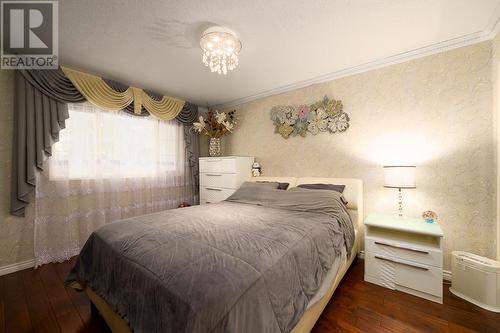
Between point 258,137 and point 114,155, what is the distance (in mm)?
2144

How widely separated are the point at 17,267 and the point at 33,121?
157 cm

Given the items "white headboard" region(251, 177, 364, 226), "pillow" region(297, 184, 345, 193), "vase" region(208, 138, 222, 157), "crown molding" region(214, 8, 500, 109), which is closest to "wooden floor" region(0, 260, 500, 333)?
"white headboard" region(251, 177, 364, 226)

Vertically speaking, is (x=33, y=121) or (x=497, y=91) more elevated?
(x=497, y=91)

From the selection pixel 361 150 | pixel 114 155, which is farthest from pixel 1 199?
pixel 361 150

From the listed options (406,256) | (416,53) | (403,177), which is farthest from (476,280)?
(416,53)

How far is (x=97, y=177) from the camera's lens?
2.58 meters

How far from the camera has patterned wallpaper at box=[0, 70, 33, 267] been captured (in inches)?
80.4

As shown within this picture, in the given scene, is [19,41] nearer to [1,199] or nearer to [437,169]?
[1,199]

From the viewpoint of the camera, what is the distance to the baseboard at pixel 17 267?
2020mm

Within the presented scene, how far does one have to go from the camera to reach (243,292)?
0.80 metres

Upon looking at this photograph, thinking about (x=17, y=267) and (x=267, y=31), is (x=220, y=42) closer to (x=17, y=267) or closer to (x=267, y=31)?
(x=267, y=31)

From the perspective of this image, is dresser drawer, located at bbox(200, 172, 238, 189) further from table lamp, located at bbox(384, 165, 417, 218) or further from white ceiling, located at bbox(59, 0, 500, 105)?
table lamp, located at bbox(384, 165, 417, 218)

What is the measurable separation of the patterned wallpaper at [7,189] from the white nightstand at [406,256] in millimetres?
3626

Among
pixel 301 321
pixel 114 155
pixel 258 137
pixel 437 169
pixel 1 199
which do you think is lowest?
pixel 301 321
